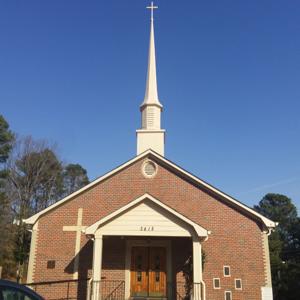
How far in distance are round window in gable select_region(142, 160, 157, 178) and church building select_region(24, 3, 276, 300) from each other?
47 millimetres

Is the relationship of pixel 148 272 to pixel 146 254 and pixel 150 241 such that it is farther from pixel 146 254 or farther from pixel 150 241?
pixel 150 241

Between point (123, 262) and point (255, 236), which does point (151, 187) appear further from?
point (255, 236)

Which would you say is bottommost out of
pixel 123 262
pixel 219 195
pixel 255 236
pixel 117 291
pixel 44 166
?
pixel 117 291

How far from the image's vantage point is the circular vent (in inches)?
756

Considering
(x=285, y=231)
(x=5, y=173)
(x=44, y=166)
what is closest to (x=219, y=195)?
(x=5, y=173)

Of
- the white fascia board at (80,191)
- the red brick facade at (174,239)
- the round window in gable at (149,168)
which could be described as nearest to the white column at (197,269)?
the red brick facade at (174,239)

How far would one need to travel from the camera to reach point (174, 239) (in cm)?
1783

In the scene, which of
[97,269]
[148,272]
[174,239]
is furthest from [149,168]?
[97,269]

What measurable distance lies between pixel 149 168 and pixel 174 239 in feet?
11.6

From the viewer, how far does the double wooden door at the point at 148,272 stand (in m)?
17.2

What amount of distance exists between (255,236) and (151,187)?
5060 millimetres

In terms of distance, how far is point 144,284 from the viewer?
56.8 feet

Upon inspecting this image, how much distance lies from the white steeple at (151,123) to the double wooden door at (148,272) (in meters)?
5.53

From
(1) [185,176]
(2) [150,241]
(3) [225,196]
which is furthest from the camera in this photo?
(1) [185,176]
